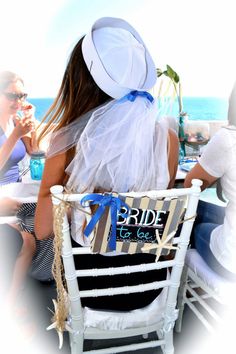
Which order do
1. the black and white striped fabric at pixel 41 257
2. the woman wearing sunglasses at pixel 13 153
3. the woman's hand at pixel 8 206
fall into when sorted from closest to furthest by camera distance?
the woman's hand at pixel 8 206 → the woman wearing sunglasses at pixel 13 153 → the black and white striped fabric at pixel 41 257

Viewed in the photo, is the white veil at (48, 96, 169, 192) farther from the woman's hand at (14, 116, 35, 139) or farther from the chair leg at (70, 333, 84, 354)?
the woman's hand at (14, 116, 35, 139)

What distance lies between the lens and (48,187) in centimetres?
83

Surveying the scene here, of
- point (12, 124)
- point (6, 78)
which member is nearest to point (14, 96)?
point (6, 78)

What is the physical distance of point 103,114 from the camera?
2.60 feet

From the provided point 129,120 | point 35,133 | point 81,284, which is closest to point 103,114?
point 129,120

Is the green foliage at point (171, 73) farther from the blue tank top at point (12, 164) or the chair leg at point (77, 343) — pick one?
the chair leg at point (77, 343)

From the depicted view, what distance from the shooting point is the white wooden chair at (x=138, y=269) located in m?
0.74

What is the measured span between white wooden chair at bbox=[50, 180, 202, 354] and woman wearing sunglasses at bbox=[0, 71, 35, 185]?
0.89 m

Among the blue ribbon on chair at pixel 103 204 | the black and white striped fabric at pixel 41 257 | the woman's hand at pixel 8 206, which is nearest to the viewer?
the blue ribbon on chair at pixel 103 204

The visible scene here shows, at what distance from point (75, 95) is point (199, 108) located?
16.0 m

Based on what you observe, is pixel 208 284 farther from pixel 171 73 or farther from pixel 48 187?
pixel 171 73

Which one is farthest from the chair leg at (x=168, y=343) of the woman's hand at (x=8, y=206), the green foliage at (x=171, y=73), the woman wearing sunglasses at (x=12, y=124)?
the green foliage at (x=171, y=73)

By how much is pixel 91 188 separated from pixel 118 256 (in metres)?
0.23

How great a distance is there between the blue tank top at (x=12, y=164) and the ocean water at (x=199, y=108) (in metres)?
0.21
